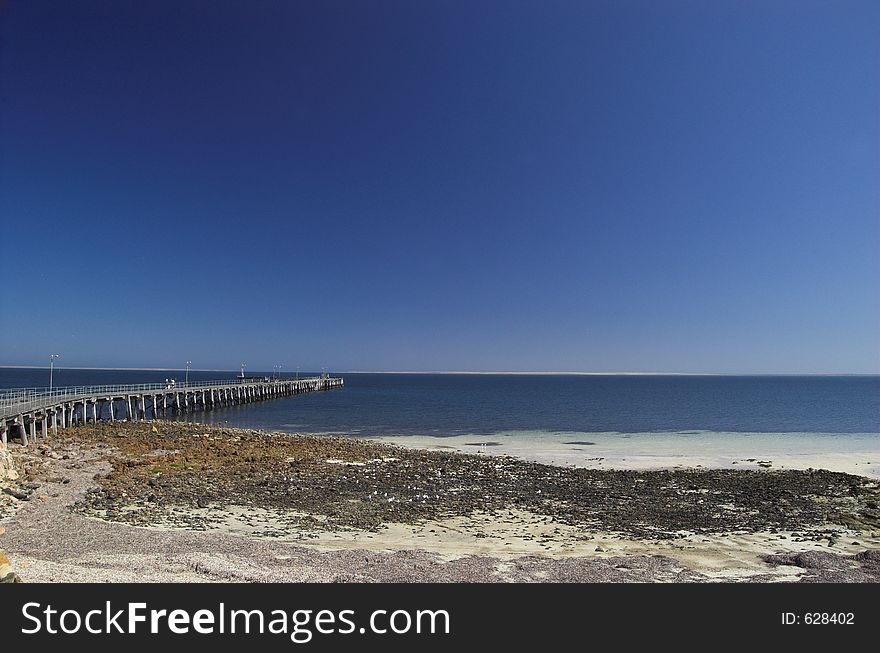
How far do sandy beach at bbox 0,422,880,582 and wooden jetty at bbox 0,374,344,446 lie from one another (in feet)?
26.8

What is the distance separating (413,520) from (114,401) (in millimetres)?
64773

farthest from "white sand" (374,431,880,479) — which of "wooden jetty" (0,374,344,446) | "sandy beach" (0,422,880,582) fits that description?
"wooden jetty" (0,374,344,446)

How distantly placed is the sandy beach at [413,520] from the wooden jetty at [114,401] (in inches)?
322

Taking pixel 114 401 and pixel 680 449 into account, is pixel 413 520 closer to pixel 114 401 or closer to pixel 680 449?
pixel 680 449

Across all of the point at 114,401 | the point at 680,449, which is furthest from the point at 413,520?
the point at 114,401

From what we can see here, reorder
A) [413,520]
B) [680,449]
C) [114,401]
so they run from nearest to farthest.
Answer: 1. [413,520]
2. [680,449]
3. [114,401]

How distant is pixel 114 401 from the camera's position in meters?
68.1

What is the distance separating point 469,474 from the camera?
24.2 meters

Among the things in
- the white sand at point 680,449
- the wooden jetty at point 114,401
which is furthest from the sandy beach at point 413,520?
the wooden jetty at point 114,401

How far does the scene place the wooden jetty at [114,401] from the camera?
31891mm

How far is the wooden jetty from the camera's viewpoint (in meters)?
31.9

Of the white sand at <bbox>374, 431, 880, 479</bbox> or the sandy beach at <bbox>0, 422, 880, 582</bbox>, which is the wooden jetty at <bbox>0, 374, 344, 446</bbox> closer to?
the sandy beach at <bbox>0, 422, 880, 582</bbox>
